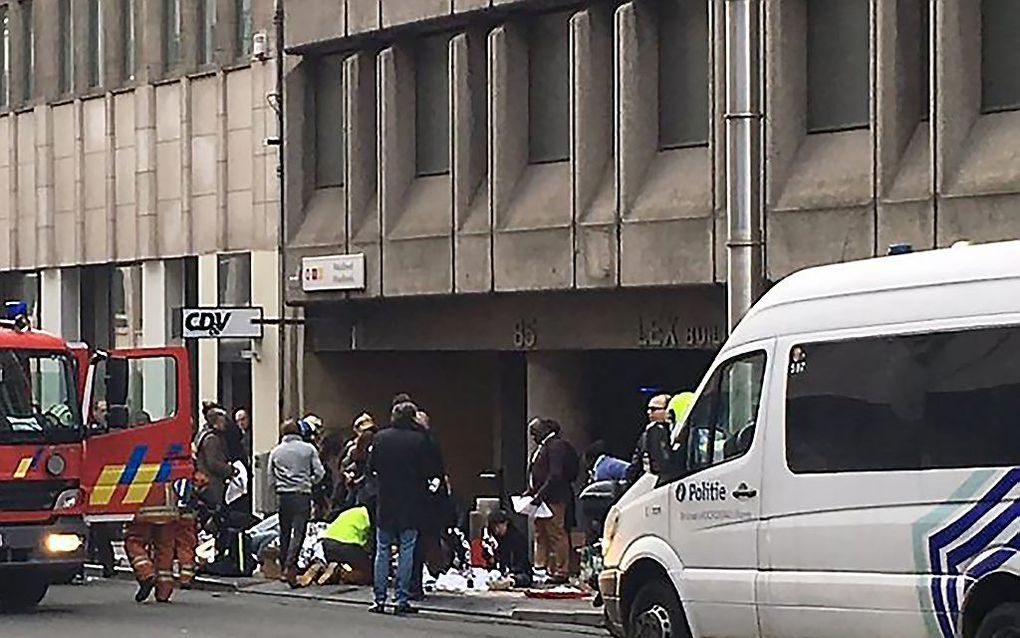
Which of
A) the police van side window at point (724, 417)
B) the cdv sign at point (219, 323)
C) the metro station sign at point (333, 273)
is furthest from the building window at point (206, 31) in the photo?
the police van side window at point (724, 417)

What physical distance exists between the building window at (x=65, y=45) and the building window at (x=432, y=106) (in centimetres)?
920

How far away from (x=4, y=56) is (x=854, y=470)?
27417 millimetres

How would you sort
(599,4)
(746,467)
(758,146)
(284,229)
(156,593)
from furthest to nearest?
1. (284,229)
2. (599,4)
3. (156,593)
4. (758,146)
5. (746,467)

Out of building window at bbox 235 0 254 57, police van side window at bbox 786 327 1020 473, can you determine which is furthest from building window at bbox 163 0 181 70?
police van side window at bbox 786 327 1020 473

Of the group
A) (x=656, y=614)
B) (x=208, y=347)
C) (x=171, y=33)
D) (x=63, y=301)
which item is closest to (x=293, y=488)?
(x=208, y=347)

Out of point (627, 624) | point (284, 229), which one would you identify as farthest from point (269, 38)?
point (627, 624)

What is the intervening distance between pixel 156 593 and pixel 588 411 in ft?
23.6

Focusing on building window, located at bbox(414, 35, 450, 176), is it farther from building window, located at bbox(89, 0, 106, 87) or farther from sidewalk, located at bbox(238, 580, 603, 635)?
building window, located at bbox(89, 0, 106, 87)

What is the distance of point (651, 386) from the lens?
28.0 m

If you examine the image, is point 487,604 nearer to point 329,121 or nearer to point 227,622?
point 227,622

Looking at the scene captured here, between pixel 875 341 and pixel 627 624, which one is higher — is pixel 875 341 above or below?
above

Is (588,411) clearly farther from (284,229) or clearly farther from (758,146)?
(758,146)

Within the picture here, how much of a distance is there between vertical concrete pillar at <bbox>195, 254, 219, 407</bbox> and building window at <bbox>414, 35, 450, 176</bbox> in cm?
482

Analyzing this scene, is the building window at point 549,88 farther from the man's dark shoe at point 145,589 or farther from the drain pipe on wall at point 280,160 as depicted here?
the man's dark shoe at point 145,589
